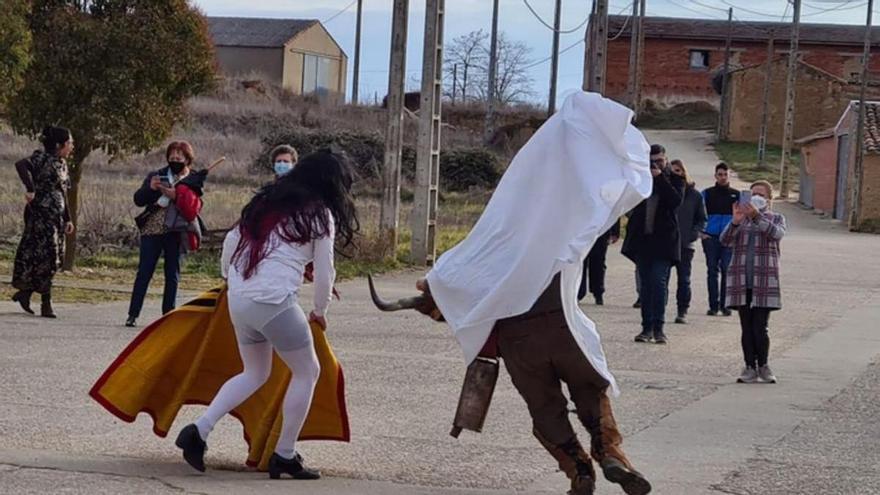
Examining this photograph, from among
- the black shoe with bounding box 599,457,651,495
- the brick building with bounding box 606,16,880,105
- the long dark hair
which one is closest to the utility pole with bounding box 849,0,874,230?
the long dark hair

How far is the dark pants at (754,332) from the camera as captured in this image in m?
12.1

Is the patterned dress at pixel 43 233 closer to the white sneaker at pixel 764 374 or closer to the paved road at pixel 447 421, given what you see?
the paved road at pixel 447 421

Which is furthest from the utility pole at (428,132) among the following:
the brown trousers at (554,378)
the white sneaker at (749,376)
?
the brown trousers at (554,378)

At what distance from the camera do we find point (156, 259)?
14.1 metres

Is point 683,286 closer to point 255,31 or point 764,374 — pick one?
point 764,374

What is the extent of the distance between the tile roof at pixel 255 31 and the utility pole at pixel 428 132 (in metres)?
63.5

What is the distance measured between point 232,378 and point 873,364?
317 inches

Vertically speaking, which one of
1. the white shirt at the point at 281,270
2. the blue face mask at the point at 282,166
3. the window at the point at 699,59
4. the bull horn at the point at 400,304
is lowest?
the bull horn at the point at 400,304

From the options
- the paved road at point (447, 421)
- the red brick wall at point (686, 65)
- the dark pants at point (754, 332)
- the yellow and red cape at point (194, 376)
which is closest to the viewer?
the paved road at point (447, 421)

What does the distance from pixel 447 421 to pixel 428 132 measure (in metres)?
14.2

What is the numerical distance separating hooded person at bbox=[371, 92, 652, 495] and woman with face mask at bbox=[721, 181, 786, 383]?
4.87 m

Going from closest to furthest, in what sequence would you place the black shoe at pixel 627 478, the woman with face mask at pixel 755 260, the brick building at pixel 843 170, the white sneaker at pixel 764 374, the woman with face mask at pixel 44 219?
the black shoe at pixel 627 478 → the woman with face mask at pixel 755 260 → the white sneaker at pixel 764 374 → the woman with face mask at pixel 44 219 → the brick building at pixel 843 170

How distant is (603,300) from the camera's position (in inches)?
771

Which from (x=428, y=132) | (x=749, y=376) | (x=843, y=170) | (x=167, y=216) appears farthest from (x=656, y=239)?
(x=843, y=170)
